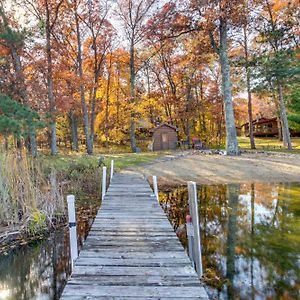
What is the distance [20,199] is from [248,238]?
13.1ft

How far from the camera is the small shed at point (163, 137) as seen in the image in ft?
84.3

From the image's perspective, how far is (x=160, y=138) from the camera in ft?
84.6

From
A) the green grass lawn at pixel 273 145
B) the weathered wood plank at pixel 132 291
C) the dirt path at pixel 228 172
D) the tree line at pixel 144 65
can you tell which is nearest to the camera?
the weathered wood plank at pixel 132 291

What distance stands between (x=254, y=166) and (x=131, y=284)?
11.0 meters

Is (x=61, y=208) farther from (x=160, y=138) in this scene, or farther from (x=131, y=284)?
(x=160, y=138)

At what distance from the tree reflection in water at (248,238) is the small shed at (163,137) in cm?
1707

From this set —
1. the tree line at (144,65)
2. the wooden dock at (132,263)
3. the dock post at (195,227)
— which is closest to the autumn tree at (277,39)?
the tree line at (144,65)

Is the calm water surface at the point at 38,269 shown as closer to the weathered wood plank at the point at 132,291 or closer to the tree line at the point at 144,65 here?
the weathered wood plank at the point at 132,291

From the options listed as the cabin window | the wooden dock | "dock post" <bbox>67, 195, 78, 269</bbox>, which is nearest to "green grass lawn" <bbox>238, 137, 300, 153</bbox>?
the cabin window

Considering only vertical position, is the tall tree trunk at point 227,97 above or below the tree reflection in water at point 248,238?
above

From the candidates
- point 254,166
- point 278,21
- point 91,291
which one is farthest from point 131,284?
point 278,21

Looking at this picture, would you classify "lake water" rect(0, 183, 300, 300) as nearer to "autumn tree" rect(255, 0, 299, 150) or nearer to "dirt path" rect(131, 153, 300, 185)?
"dirt path" rect(131, 153, 300, 185)

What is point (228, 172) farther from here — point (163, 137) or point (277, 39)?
point (163, 137)

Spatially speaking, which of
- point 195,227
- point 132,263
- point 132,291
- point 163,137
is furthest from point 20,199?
point 163,137
